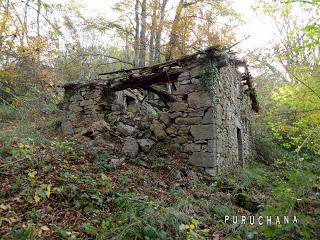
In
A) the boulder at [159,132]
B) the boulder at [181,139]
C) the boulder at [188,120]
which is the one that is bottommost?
the boulder at [181,139]

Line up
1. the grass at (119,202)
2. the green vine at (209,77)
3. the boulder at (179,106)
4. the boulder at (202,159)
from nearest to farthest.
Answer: the grass at (119,202), the boulder at (202,159), the green vine at (209,77), the boulder at (179,106)

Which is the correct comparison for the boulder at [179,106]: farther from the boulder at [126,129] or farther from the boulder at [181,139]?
the boulder at [126,129]

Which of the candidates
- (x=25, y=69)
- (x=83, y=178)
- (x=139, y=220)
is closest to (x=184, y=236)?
(x=139, y=220)

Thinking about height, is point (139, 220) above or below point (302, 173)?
below

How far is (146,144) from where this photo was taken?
6.42 m

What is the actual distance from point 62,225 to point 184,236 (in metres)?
1.49

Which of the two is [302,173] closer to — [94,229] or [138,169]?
[94,229]

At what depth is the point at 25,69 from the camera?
30.3 ft

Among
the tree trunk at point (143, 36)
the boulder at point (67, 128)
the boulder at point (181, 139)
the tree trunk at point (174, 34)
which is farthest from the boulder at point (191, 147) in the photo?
the tree trunk at point (143, 36)

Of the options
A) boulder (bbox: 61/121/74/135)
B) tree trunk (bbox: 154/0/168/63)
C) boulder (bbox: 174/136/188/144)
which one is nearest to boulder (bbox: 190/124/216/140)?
boulder (bbox: 174/136/188/144)

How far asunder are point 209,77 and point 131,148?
8.23 ft

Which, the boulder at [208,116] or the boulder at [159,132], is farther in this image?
the boulder at [159,132]

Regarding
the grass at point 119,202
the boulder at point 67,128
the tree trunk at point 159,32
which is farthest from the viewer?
the tree trunk at point 159,32

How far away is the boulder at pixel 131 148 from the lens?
618cm
